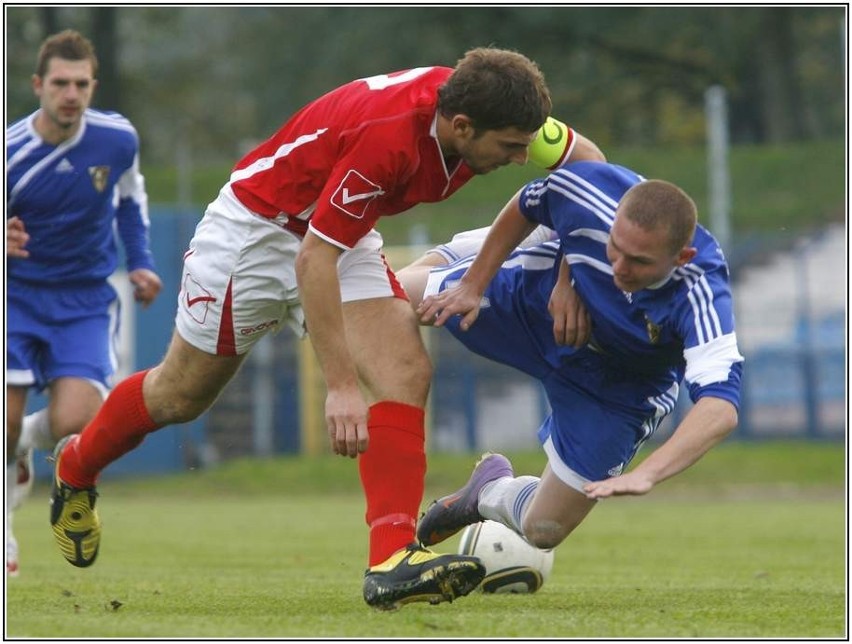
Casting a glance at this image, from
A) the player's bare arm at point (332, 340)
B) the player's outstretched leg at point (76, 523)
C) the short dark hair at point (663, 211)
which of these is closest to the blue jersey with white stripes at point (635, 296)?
the short dark hair at point (663, 211)

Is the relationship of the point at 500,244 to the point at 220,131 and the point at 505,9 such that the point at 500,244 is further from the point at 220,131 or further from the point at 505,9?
the point at 220,131

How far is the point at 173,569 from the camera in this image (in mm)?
8023

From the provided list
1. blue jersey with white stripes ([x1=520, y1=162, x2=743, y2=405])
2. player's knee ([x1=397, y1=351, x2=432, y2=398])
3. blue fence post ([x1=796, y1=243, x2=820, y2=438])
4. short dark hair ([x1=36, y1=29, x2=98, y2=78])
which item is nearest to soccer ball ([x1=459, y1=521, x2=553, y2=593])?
blue jersey with white stripes ([x1=520, y1=162, x2=743, y2=405])

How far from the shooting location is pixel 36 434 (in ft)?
26.6

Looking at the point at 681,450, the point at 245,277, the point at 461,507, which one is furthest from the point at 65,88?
the point at 681,450

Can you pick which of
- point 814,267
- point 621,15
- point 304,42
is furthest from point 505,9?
point 814,267

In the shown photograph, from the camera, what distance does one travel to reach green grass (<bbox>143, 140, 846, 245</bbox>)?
992 inches

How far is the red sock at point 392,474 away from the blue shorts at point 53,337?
9.25 ft

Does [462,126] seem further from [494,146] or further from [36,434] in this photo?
[36,434]

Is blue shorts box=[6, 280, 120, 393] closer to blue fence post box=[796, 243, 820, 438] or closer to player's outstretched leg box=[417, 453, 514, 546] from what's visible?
player's outstretched leg box=[417, 453, 514, 546]

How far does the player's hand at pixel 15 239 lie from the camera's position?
7582 millimetres

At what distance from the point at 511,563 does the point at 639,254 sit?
71.5 inches

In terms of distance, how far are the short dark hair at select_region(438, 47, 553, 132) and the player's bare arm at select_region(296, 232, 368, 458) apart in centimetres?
64

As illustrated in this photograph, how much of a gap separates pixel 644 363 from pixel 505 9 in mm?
29343
